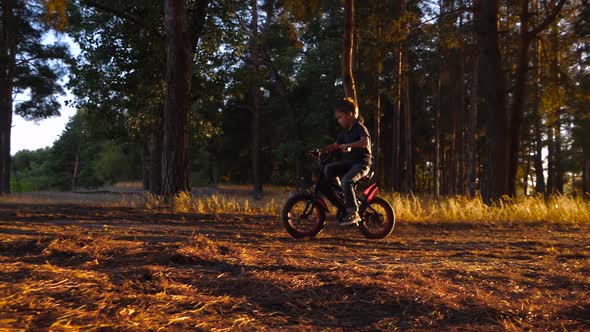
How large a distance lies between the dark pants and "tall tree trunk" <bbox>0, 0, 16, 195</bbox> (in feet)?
71.9

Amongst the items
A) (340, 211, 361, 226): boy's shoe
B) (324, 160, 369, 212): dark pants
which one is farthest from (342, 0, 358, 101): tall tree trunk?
(340, 211, 361, 226): boy's shoe

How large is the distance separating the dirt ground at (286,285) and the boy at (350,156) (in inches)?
24.2

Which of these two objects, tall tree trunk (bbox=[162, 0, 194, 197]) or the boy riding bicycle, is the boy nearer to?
the boy riding bicycle

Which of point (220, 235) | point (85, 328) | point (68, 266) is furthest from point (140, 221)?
point (85, 328)

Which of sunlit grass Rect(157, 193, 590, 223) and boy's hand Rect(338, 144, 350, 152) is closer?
boy's hand Rect(338, 144, 350, 152)

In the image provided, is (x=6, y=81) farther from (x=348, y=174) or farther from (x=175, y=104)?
(x=348, y=174)

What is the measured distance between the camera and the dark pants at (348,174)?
22.9ft

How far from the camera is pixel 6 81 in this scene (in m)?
24.2

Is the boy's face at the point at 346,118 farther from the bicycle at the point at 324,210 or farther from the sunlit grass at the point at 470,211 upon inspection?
the sunlit grass at the point at 470,211

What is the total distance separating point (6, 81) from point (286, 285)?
25337mm

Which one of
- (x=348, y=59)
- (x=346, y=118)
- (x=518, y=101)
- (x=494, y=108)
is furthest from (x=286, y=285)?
(x=518, y=101)

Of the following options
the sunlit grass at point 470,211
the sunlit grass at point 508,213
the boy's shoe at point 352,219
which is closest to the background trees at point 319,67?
the sunlit grass at point 470,211

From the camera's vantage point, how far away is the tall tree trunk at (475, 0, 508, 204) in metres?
13.2

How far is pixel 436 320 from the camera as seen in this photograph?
10.0 ft
